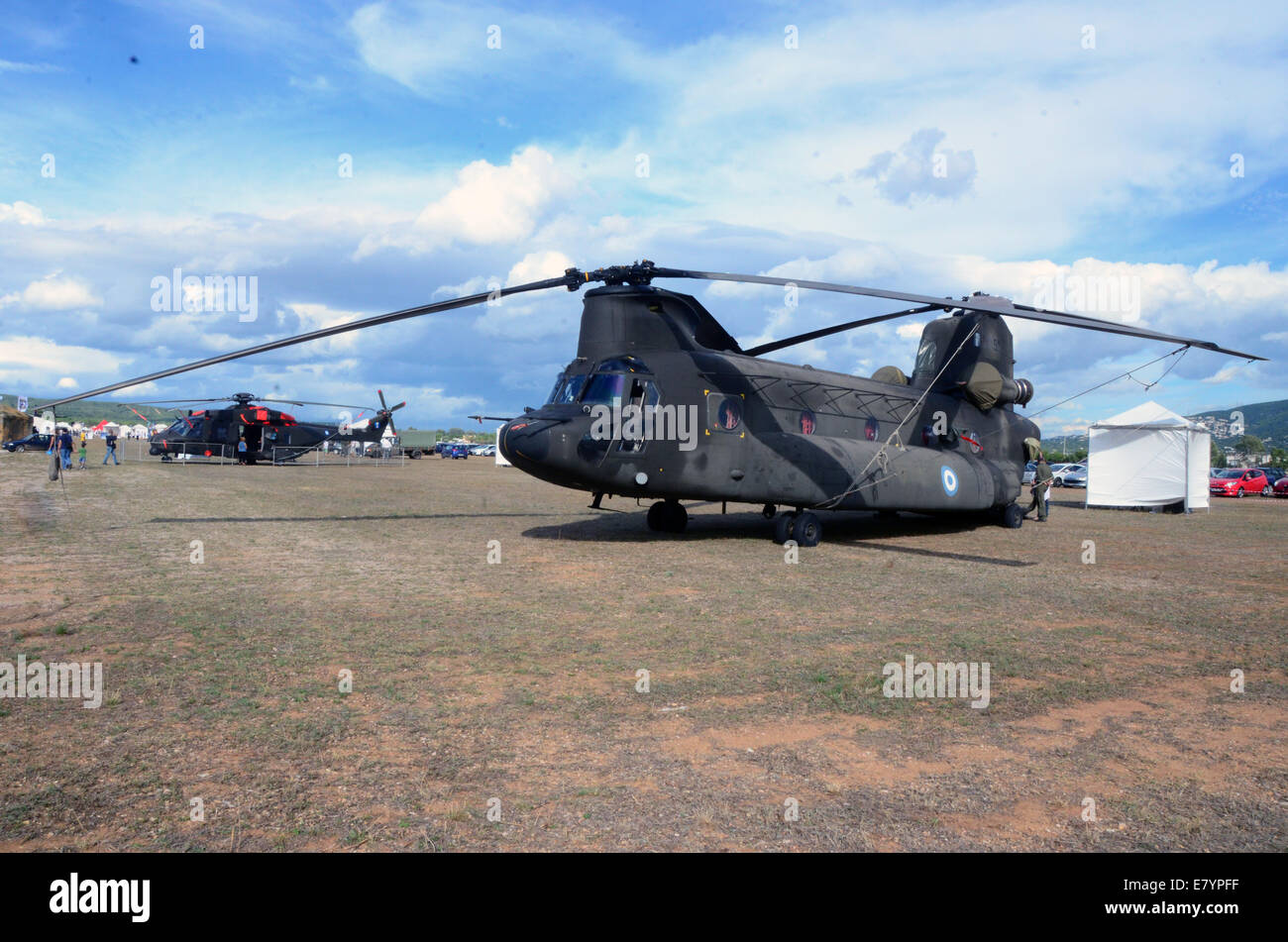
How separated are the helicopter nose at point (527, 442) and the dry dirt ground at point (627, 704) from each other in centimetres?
166

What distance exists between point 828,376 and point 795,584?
266 inches

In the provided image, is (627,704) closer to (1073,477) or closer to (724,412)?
(724,412)

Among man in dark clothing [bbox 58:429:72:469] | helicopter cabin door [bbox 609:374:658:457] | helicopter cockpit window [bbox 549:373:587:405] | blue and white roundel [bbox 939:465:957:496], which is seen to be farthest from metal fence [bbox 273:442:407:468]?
blue and white roundel [bbox 939:465:957:496]

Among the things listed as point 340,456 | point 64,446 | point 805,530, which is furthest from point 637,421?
point 340,456

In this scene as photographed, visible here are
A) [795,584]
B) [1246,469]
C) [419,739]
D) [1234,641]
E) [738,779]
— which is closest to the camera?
[738,779]

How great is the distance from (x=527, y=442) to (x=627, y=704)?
7934mm

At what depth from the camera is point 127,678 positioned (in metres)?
6.54

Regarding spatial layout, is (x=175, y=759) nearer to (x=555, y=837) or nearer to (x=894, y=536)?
(x=555, y=837)

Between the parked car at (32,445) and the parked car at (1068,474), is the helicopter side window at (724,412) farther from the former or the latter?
the parked car at (32,445)

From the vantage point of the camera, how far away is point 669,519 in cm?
1673

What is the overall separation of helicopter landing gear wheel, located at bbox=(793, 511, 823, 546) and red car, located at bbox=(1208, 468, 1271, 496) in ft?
119

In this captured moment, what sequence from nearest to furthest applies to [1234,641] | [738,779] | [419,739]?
[738,779] → [419,739] → [1234,641]

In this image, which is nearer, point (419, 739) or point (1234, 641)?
point (419, 739)
